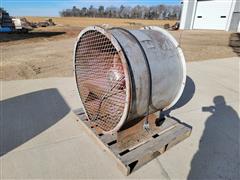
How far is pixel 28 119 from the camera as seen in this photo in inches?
113

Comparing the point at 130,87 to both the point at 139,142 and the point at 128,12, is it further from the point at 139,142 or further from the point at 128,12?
the point at 128,12

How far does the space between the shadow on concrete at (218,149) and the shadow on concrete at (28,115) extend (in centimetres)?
206

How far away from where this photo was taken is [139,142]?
7.28 ft

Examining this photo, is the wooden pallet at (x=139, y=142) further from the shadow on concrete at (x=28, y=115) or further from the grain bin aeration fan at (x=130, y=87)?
the shadow on concrete at (x=28, y=115)

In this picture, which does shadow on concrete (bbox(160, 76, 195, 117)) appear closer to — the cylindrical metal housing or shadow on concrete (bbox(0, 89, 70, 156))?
the cylindrical metal housing

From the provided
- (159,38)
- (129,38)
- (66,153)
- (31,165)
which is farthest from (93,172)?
(159,38)

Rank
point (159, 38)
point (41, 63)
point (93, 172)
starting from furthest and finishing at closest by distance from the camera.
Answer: point (41, 63)
point (159, 38)
point (93, 172)

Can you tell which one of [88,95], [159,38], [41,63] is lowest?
[41,63]

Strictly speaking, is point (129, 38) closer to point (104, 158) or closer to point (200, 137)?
point (104, 158)

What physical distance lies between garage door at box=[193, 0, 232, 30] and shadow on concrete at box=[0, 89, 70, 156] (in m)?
21.0

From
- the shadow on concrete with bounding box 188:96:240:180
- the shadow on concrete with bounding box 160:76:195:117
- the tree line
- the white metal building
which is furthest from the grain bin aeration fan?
the tree line

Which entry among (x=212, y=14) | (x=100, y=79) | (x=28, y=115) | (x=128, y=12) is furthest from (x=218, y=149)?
(x=128, y=12)

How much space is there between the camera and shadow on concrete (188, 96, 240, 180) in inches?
78.2

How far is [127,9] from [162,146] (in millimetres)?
102616
